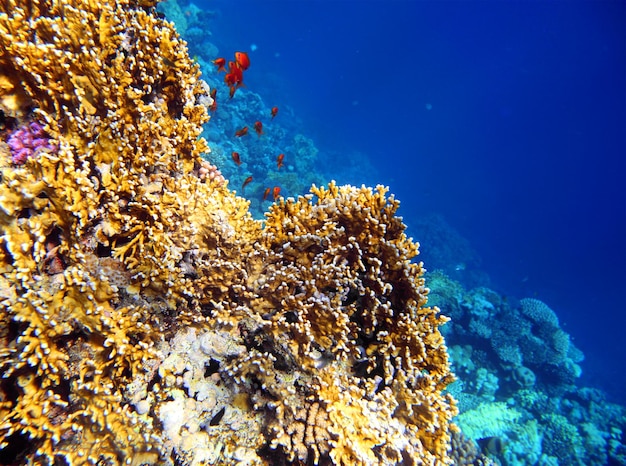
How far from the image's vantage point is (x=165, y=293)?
8.10 ft

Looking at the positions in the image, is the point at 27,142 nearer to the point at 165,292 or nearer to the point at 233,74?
the point at 165,292

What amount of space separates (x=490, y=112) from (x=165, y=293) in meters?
168

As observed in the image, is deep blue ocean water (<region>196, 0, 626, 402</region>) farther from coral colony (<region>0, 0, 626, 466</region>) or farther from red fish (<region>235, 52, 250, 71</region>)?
coral colony (<region>0, 0, 626, 466</region>)

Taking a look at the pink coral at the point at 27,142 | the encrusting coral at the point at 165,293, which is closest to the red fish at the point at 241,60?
the encrusting coral at the point at 165,293

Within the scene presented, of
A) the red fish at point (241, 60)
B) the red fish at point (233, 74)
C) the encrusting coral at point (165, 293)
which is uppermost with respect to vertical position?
the red fish at point (241, 60)

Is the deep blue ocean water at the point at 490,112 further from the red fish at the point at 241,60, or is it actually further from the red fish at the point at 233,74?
the red fish at the point at 233,74

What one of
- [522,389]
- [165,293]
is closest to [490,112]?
[522,389]

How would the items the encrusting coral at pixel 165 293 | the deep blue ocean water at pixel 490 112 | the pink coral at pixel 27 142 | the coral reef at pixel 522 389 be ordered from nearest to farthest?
the encrusting coral at pixel 165 293
the pink coral at pixel 27 142
the coral reef at pixel 522 389
the deep blue ocean water at pixel 490 112

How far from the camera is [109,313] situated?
2229 millimetres

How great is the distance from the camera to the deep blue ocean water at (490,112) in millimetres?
59875

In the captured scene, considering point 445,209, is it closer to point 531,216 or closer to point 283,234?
point 531,216

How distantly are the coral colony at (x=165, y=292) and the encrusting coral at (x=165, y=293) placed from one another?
0.01 metres

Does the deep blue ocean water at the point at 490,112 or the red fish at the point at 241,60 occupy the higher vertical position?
the deep blue ocean water at the point at 490,112

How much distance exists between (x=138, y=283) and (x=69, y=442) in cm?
108
